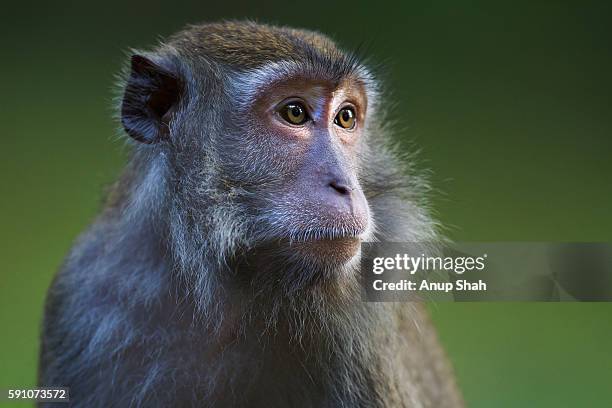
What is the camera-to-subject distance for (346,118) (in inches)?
125

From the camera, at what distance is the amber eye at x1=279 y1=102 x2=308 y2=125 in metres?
2.94

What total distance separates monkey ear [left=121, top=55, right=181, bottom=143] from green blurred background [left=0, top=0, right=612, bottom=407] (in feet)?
1.09

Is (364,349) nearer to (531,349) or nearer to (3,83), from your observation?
(531,349)

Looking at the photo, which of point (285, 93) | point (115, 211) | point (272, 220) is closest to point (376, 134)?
point (285, 93)

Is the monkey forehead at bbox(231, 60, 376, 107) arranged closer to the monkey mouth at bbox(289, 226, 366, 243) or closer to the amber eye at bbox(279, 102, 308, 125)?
the amber eye at bbox(279, 102, 308, 125)

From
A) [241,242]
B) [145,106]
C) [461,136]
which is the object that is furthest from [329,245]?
[461,136]

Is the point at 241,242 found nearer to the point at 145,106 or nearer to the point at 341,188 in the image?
the point at 341,188

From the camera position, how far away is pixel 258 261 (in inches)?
114

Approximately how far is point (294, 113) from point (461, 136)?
6.90ft

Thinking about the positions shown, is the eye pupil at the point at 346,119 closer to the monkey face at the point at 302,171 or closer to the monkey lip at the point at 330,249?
the monkey face at the point at 302,171

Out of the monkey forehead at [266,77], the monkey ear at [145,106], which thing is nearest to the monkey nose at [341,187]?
the monkey forehead at [266,77]

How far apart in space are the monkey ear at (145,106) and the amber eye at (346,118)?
0.58 metres

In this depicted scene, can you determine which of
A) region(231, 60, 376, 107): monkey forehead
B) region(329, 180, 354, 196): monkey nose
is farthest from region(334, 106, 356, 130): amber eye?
region(329, 180, 354, 196): monkey nose

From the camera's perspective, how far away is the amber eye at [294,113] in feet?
9.65
